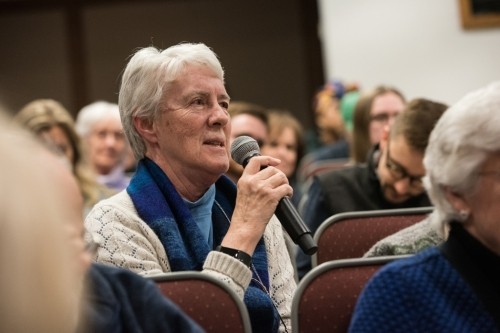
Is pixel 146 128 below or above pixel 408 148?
above

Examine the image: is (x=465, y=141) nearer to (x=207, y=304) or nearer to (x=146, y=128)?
(x=207, y=304)

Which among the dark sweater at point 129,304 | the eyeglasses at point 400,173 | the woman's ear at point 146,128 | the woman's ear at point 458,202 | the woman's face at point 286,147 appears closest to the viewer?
the dark sweater at point 129,304

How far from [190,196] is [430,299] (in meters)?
0.95

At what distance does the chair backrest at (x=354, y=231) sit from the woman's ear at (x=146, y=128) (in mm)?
627

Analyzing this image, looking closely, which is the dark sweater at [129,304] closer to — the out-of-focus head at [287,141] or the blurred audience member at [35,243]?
the blurred audience member at [35,243]

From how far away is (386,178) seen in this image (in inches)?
138

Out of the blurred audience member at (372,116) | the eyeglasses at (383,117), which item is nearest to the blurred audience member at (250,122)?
the blurred audience member at (372,116)

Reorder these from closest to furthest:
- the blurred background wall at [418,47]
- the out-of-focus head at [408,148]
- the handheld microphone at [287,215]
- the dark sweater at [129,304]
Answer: the dark sweater at [129,304]
the handheld microphone at [287,215]
the out-of-focus head at [408,148]
the blurred background wall at [418,47]

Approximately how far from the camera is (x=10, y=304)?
116 cm

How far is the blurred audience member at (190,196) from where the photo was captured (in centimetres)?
237

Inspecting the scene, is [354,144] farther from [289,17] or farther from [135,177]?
[289,17]

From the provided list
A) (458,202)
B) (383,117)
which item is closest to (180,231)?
(458,202)

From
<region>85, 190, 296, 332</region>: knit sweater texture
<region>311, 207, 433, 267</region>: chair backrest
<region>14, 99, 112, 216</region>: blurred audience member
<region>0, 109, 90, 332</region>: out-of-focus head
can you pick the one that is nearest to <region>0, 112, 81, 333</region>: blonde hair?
<region>0, 109, 90, 332</region>: out-of-focus head

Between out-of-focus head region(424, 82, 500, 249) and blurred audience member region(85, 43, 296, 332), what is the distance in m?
0.58
